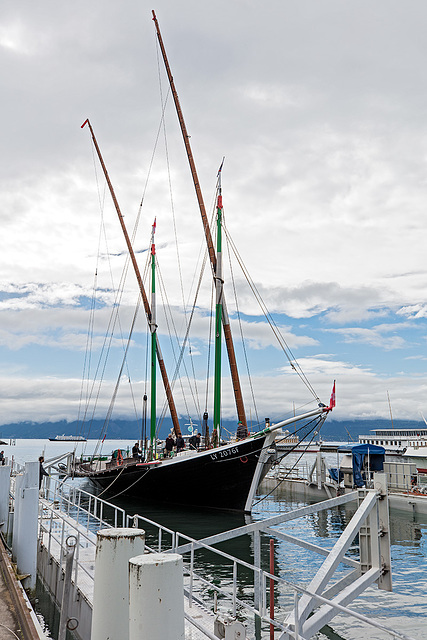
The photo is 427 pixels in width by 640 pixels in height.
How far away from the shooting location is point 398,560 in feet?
67.8

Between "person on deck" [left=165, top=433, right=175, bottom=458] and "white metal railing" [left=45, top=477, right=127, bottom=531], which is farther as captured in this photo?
"person on deck" [left=165, top=433, right=175, bottom=458]

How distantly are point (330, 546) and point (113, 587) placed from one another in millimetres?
19133

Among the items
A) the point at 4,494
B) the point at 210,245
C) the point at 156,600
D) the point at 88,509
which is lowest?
the point at 88,509

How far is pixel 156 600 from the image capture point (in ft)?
17.0

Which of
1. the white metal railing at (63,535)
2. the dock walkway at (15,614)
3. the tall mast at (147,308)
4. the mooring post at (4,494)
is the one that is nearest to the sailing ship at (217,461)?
the tall mast at (147,308)

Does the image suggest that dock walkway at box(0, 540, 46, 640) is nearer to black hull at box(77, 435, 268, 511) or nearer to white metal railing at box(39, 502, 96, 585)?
white metal railing at box(39, 502, 96, 585)

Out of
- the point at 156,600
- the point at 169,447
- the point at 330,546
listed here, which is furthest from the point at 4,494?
the point at 169,447

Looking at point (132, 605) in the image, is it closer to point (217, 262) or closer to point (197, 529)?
point (197, 529)

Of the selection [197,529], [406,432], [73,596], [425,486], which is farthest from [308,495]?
[406,432]

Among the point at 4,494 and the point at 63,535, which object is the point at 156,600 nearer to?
the point at 63,535

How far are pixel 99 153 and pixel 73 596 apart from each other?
138 ft

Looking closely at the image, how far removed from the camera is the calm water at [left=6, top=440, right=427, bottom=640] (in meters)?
13.2

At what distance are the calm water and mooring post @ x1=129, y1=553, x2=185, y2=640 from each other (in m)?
8.83

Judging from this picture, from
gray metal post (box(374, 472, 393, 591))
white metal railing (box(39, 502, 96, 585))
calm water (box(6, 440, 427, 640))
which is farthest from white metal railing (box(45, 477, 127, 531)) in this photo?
gray metal post (box(374, 472, 393, 591))
